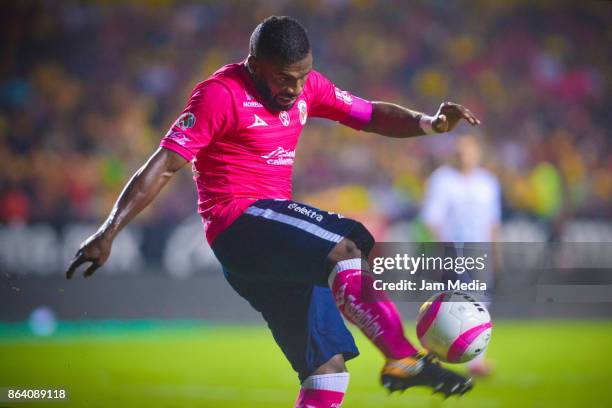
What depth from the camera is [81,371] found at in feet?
25.8

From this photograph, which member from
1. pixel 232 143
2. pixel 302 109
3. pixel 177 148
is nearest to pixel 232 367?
pixel 302 109

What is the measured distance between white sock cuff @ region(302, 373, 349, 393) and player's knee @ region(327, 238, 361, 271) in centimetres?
75

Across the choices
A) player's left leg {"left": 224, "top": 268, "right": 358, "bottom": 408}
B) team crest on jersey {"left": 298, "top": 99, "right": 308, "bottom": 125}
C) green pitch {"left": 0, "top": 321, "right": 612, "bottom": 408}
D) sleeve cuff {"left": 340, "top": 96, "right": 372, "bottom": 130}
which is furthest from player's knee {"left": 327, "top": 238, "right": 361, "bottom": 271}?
green pitch {"left": 0, "top": 321, "right": 612, "bottom": 408}

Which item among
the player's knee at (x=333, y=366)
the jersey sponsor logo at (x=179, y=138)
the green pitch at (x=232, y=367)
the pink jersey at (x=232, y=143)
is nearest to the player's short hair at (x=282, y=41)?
the pink jersey at (x=232, y=143)

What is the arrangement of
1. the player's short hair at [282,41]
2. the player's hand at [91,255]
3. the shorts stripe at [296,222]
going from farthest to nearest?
1. the player's short hair at [282,41]
2. the shorts stripe at [296,222]
3. the player's hand at [91,255]

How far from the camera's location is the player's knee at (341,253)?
3451 mm

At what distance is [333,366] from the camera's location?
398 centimetres

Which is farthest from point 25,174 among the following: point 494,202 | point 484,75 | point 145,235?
point 484,75

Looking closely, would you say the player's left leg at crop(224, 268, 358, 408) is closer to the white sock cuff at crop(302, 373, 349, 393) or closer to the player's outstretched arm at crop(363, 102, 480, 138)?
the white sock cuff at crop(302, 373, 349, 393)

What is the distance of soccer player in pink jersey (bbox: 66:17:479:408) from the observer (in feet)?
11.3

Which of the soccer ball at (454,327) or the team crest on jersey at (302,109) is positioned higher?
the team crest on jersey at (302,109)

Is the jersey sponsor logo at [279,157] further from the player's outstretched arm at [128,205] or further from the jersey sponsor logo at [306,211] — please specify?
the player's outstretched arm at [128,205]

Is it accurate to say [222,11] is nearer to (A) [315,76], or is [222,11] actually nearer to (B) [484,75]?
(B) [484,75]

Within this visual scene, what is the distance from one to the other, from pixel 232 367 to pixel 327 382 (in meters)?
4.44
